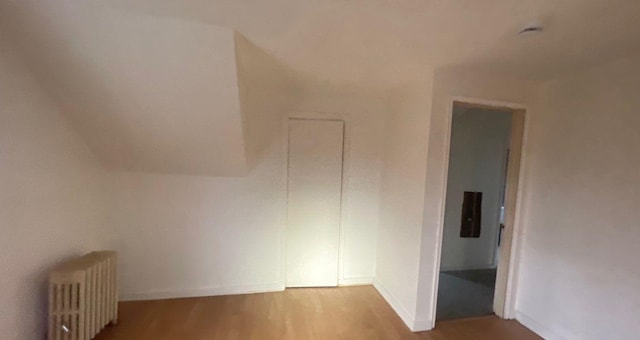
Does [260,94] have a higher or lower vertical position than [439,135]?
higher

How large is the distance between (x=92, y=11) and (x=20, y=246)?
1493mm

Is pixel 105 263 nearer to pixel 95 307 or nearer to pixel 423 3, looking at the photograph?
pixel 95 307

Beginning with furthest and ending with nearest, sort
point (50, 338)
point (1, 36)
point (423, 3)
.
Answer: point (50, 338) < point (1, 36) < point (423, 3)

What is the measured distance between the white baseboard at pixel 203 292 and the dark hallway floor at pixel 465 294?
5.66ft

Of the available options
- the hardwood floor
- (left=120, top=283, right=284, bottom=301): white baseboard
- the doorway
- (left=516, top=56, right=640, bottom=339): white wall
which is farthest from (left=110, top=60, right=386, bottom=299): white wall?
(left=516, top=56, right=640, bottom=339): white wall

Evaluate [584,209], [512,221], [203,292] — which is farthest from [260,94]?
[584,209]

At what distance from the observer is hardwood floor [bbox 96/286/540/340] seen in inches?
89.2

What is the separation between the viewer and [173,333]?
7.35 feet

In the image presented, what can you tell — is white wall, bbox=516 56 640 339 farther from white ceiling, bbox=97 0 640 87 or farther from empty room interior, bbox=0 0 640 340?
white ceiling, bbox=97 0 640 87

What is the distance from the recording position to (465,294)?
3066 millimetres

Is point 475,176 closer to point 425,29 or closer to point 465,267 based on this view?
point 465,267

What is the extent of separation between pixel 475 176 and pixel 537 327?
5.93 feet

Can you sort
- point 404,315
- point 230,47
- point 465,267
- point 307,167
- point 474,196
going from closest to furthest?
point 230,47 < point 404,315 < point 307,167 < point 474,196 < point 465,267

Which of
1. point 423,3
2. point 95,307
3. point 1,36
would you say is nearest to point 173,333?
point 95,307
